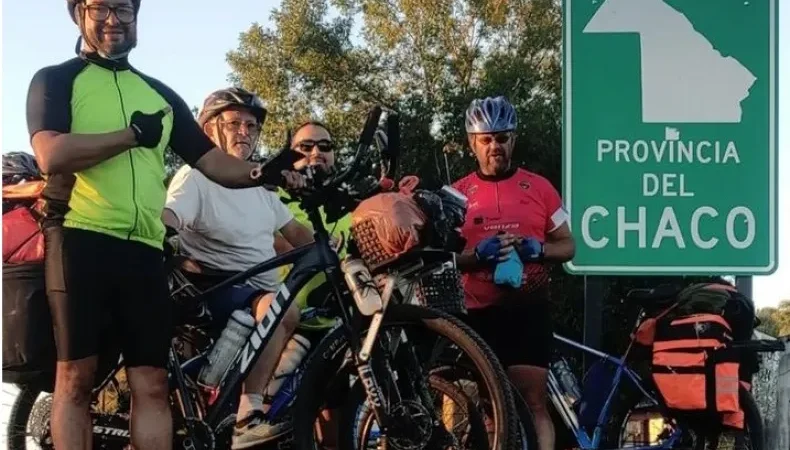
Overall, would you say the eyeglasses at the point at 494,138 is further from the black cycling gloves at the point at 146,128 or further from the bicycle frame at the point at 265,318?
the black cycling gloves at the point at 146,128

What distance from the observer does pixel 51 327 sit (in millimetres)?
A: 2961

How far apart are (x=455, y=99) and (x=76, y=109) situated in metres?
1.99

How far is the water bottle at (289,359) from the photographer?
11.0 ft

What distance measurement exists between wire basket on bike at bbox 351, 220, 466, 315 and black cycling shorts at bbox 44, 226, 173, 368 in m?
0.53

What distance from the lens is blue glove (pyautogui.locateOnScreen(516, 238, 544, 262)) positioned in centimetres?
361

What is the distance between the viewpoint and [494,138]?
375 cm

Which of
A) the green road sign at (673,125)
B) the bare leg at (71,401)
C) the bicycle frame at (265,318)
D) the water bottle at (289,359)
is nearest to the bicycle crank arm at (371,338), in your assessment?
the bicycle frame at (265,318)

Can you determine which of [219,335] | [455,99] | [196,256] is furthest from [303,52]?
[219,335]

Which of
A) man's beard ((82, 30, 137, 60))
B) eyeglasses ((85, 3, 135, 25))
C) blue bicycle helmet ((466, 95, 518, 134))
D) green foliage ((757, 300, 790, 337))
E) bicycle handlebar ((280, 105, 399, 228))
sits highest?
eyeglasses ((85, 3, 135, 25))

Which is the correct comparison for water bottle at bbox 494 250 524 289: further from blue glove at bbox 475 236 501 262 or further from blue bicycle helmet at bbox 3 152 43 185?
blue bicycle helmet at bbox 3 152 43 185

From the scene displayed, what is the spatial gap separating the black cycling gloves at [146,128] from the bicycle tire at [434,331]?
26.9 inches

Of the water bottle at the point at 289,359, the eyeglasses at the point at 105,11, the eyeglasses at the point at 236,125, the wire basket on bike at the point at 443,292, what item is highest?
the eyeglasses at the point at 105,11

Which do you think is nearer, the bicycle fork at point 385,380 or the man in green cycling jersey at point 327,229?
the bicycle fork at point 385,380

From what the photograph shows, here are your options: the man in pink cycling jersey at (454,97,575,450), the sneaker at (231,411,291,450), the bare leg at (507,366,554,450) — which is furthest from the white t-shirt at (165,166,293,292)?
the bare leg at (507,366,554,450)
